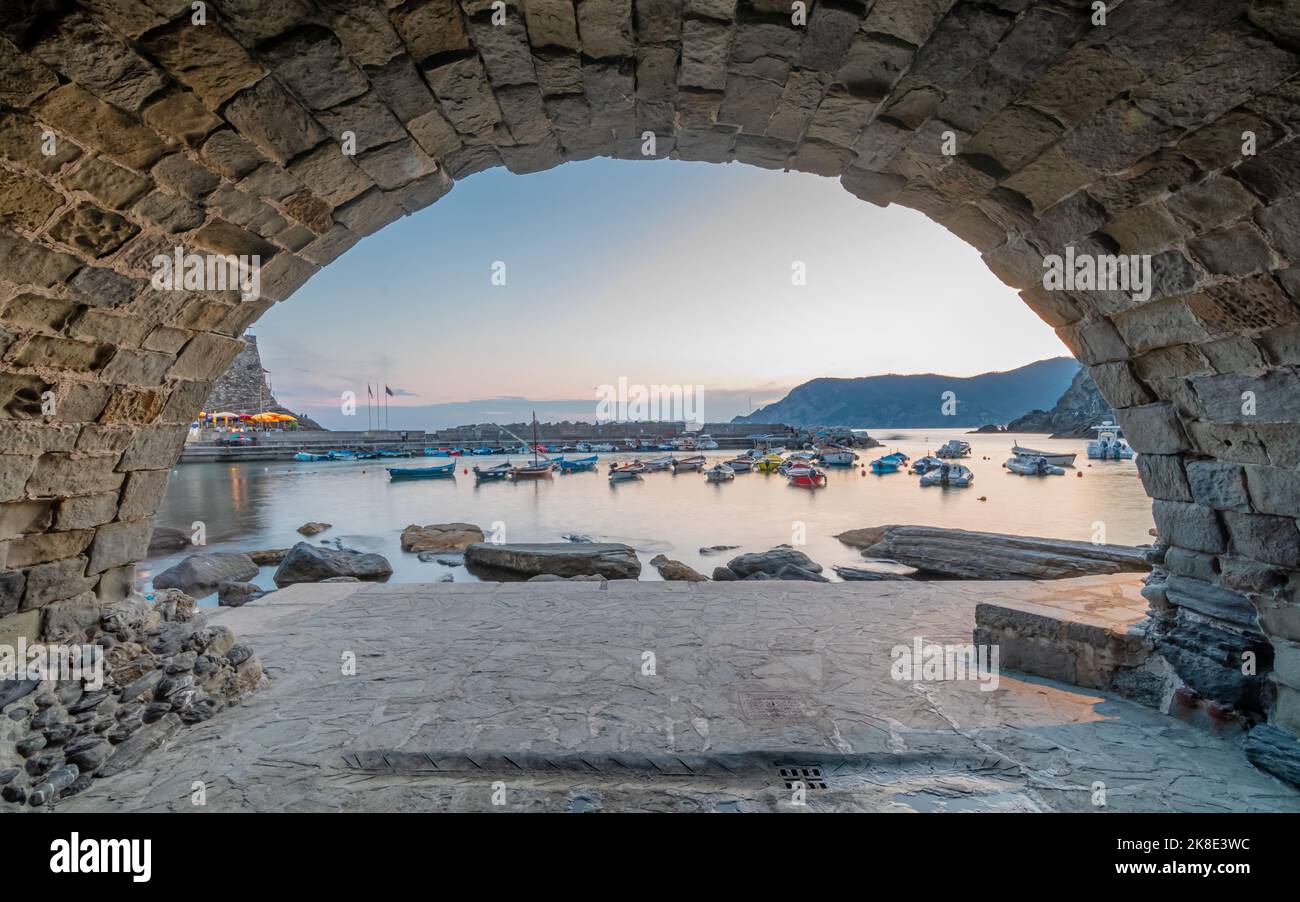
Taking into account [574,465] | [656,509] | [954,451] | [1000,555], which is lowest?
[656,509]

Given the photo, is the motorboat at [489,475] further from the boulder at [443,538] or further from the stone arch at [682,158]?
the stone arch at [682,158]

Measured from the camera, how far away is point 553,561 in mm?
10578

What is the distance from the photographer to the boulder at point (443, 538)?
50.5ft

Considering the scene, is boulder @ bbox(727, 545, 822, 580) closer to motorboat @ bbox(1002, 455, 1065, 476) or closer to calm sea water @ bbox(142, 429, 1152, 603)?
calm sea water @ bbox(142, 429, 1152, 603)

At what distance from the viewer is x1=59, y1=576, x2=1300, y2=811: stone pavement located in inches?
115

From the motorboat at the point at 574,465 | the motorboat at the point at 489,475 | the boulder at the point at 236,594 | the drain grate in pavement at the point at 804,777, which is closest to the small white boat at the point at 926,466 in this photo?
the motorboat at the point at 574,465

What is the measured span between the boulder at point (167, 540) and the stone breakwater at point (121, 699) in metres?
14.3

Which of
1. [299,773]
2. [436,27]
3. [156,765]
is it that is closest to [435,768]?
[299,773]

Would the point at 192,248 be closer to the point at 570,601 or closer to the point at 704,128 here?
the point at 704,128

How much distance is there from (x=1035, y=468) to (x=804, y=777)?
4487 centimetres

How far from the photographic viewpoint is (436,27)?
2.22 meters

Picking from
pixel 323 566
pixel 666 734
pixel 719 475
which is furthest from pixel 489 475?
pixel 666 734

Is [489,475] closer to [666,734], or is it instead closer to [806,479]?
[806,479]
